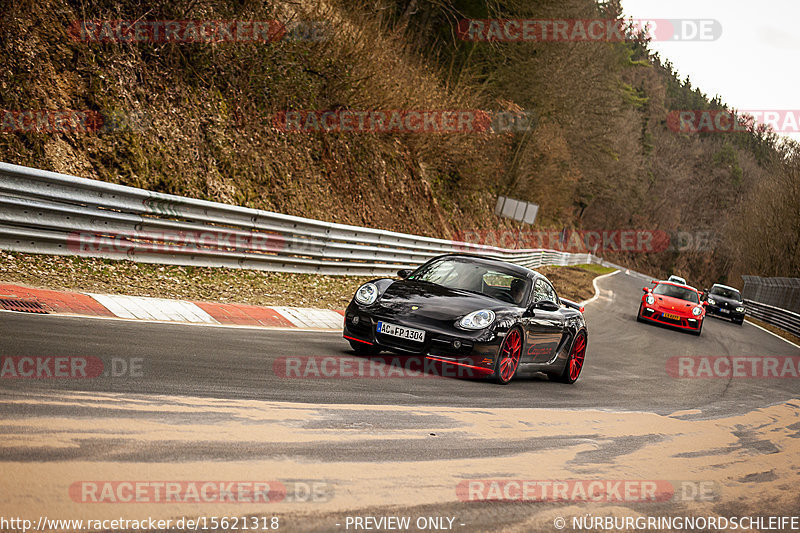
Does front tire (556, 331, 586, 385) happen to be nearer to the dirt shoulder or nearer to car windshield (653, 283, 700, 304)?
the dirt shoulder

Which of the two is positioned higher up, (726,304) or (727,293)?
(727,293)

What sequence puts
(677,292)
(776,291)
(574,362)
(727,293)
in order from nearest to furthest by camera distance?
1. (574,362)
2. (677,292)
3. (727,293)
4. (776,291)

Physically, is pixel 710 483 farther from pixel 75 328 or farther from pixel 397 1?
pixel 397 1

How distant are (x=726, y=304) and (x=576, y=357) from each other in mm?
23759

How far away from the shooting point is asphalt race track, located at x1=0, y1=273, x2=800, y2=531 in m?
3.93

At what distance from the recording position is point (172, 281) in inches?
467

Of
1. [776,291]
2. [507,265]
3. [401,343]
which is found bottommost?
[401,343]

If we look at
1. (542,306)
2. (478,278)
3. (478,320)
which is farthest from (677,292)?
(478,320)

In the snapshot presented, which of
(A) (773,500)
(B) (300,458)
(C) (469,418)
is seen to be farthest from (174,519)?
(A) (773,500)

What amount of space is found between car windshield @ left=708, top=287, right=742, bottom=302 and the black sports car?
2481cm

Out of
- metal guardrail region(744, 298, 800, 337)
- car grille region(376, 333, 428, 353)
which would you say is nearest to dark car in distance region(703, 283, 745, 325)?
metal guardrail region(744, 298, 800, 337)

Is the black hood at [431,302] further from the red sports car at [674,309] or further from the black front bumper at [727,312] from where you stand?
the black front bumper at [727,312]

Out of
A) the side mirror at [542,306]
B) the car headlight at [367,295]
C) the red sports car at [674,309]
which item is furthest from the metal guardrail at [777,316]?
the car headlight at [367,295]

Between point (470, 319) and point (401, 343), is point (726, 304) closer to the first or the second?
point (470, 319)
